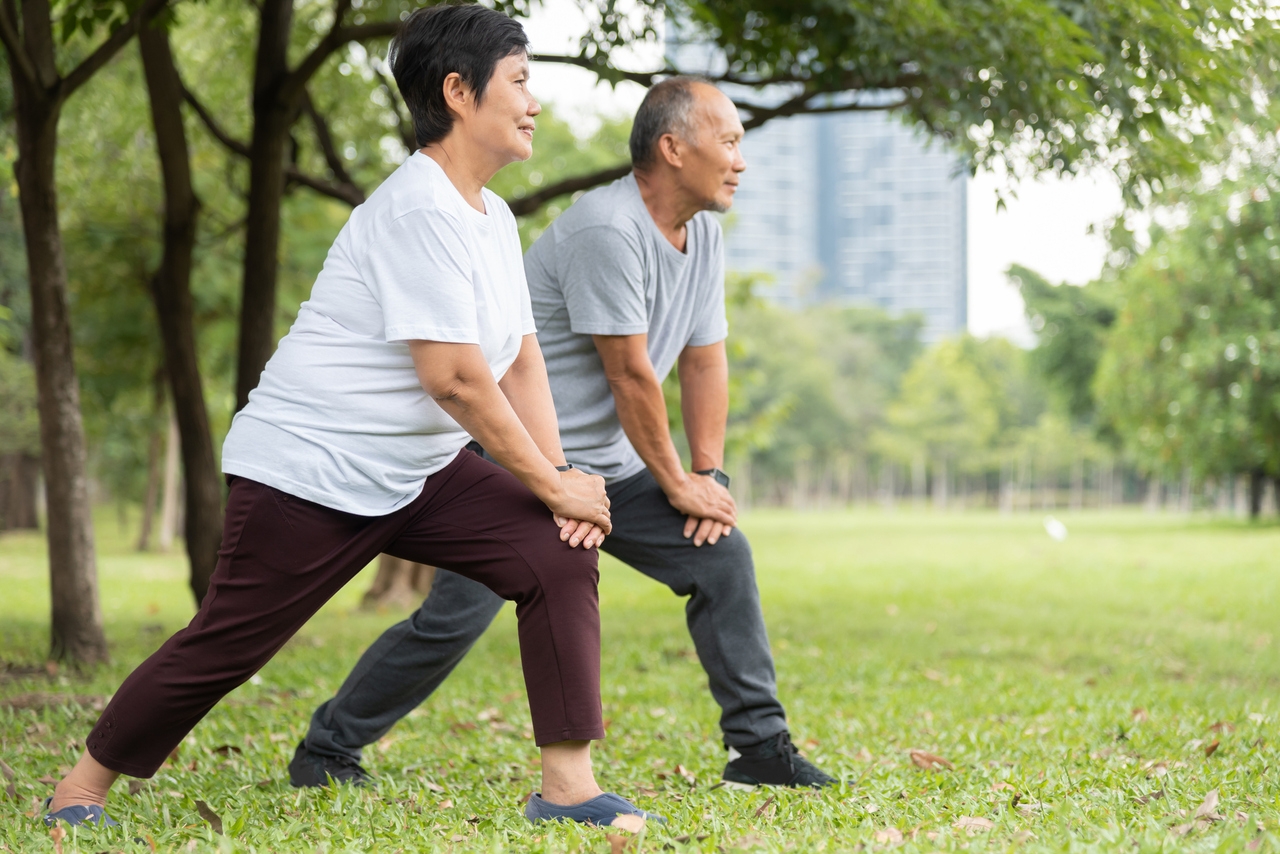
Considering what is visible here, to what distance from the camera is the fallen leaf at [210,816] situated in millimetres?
3045

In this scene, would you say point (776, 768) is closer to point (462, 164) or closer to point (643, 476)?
point (643, 476)

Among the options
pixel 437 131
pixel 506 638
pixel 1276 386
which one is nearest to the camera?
pixel 437 131

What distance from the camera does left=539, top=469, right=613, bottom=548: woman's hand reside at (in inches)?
112

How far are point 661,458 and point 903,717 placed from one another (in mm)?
2601

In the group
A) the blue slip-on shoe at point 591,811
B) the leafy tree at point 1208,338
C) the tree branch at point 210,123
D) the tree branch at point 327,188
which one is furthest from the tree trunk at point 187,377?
the leafy tree at point 1208,338

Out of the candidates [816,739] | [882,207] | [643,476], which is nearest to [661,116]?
[643,476]

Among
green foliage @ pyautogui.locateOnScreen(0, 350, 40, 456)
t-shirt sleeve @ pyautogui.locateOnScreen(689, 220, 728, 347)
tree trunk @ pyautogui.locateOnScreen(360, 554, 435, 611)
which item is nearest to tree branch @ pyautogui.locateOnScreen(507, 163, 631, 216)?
tree trunk @ pyautogui.locateOnScreen(360, 554, 435, 611)

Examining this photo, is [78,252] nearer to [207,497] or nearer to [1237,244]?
[207,497]

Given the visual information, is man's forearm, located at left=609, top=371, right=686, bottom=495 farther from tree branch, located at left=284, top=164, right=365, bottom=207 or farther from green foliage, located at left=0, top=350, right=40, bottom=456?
green foliage, located at left=0, top=350, right=40, bottom=456

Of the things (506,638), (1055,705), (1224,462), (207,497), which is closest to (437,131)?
(1055,705)

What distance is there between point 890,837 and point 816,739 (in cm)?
227

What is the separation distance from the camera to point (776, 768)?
354 cm

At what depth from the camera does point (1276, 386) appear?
26.2 m

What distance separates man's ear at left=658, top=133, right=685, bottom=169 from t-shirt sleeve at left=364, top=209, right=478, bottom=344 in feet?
3.64
